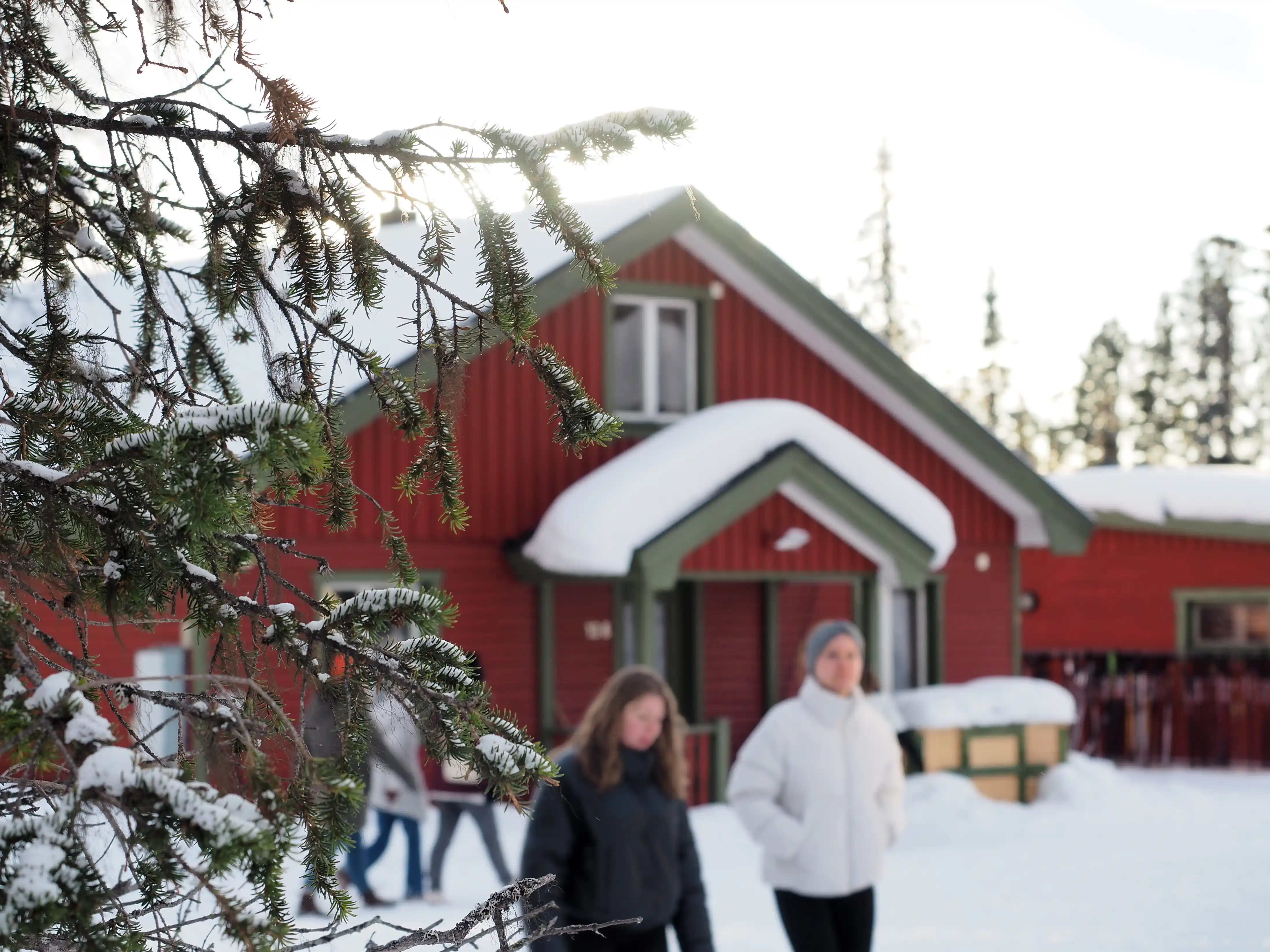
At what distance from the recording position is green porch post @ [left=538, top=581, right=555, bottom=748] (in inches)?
536

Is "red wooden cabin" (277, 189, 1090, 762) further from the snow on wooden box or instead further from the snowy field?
the snowy field

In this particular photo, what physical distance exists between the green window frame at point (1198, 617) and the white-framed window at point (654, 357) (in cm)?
916

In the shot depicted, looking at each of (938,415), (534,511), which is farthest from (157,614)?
(938,415)

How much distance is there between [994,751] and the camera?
14133 mm

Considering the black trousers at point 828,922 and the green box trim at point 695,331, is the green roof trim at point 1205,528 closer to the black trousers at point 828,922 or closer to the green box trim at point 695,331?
the green box trim at point 695,331

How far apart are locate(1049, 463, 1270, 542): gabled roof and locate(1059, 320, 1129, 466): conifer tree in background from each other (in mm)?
30891

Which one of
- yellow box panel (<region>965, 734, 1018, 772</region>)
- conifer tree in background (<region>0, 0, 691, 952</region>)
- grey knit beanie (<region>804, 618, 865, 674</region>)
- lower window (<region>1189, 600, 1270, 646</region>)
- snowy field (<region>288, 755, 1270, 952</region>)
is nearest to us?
conifer tree in background (<region>0, 0, 691, 952</region>)

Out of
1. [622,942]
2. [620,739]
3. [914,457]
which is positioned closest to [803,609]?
[914,457]

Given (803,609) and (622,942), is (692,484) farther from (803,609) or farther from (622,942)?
(622,942)

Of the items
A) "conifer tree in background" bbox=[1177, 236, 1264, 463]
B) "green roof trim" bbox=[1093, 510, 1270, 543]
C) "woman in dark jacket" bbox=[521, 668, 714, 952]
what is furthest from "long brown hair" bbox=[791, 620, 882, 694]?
"conifer tree in background" bbox=[1177, 236, 1264, 463]

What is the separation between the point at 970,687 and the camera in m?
14.5

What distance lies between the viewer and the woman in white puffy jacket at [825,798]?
5.79 metres

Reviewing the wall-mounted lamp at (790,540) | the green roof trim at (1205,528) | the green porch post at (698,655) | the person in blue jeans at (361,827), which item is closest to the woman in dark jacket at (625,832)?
the person in blue jeans at (361,827)

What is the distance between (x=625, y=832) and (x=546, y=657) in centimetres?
882
